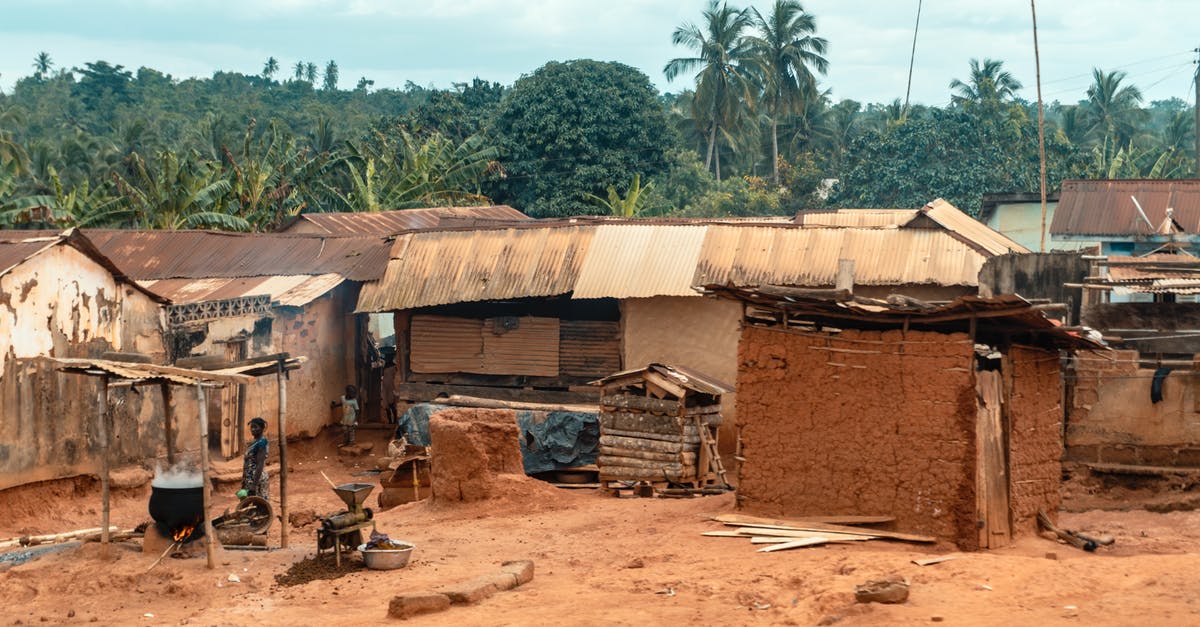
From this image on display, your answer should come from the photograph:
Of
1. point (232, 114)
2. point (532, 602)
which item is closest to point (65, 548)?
point (532, 602)

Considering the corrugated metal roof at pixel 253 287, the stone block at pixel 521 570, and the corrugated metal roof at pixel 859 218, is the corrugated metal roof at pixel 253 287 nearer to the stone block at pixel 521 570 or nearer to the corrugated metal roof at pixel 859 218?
the corrugated metal roof at pixel 859 218

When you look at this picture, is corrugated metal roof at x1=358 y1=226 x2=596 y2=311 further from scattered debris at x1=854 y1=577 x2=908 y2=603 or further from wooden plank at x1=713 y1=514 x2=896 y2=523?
scattered debris at x1=854 y1=577 x2=908 y2=603

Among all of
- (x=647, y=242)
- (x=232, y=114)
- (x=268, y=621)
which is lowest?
(x=268, y=621)

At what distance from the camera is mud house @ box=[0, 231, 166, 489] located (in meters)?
16.2

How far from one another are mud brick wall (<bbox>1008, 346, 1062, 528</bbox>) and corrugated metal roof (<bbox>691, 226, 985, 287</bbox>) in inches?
275

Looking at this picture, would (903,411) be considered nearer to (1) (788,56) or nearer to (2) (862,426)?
(2) (862,426)

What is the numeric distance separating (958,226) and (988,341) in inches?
445

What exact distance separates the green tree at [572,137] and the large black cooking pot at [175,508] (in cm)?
3066

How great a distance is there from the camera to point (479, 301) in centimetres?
2258

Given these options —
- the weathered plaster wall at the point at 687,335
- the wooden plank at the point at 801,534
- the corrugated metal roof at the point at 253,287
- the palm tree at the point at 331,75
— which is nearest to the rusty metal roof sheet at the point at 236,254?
the corrugated metal roof at the point at 253,287

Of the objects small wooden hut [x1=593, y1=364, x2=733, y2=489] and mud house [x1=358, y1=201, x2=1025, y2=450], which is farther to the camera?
mud house [x1=358, y1=201, x2=1025, y2=450]

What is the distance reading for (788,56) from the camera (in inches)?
2168

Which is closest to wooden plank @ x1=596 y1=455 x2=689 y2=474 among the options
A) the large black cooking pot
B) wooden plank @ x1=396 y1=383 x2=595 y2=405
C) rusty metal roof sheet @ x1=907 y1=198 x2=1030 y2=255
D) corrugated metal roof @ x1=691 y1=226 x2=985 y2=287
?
corrugated metal roof @ x1=691 y1=226 x2=985 y2=287

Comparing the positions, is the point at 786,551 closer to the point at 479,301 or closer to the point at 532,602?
the point at 532,602
